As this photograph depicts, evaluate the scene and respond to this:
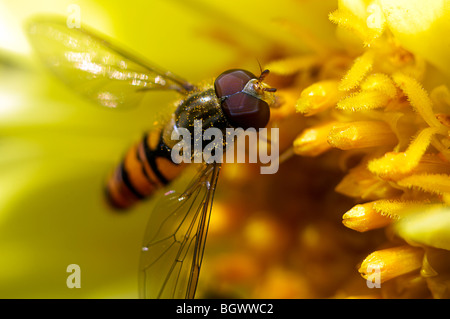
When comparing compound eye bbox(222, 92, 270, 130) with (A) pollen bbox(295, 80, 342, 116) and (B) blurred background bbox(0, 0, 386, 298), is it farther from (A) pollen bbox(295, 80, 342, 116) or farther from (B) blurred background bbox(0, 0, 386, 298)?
(B) blurred background bbox(0, 0, 386, 298)

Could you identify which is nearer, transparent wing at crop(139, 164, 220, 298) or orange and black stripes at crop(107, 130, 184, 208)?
transparent wing at crop(139, 164, 220, 298)

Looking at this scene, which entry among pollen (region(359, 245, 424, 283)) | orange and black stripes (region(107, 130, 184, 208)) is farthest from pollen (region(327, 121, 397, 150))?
orange and black stripes (region(107, 130, 184, 208))

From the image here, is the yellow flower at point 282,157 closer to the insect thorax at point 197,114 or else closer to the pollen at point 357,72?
the pollen at point 357,72

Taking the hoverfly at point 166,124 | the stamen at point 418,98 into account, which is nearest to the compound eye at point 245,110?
the hoverfly at point 166,124

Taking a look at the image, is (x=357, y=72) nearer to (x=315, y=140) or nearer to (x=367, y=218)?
(x=315, y=140)

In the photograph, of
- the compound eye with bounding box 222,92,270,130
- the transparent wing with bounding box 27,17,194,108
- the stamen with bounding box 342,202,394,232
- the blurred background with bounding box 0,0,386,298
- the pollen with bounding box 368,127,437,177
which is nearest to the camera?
the pollen with bounding box 368,127,437,177
